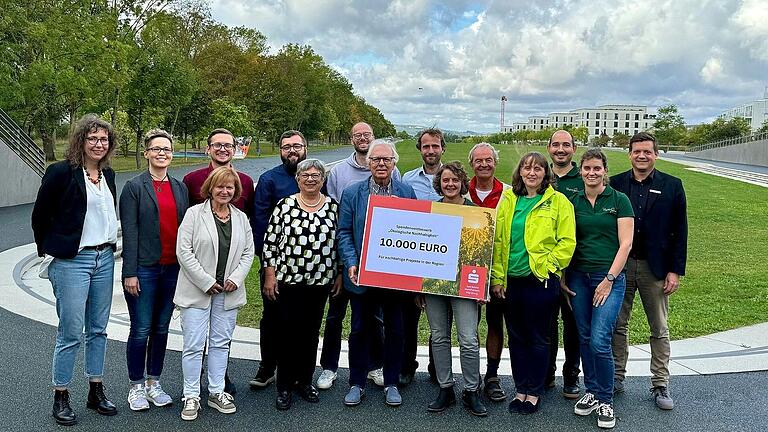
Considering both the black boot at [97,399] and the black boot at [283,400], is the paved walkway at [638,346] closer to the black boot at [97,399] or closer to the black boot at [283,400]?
the black boot at [283,400]

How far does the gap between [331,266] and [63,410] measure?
231cm

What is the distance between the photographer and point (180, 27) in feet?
172

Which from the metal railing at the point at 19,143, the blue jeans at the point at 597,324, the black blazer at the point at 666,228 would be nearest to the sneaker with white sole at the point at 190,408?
the blue jeans at the point at 597,324

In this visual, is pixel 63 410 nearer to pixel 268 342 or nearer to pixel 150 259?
pixel 150 259

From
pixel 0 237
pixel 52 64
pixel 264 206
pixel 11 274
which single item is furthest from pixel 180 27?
pixel 264 206

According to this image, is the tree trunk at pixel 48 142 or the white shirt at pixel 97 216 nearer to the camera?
the white shirt at pixel 97 216

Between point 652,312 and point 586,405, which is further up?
point 652,312

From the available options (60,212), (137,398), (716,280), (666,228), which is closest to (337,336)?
(137,398)

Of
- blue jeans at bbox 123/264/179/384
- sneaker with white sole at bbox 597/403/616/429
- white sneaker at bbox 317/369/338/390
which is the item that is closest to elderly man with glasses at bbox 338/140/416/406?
white sneaker at bbox 317/369/338/390

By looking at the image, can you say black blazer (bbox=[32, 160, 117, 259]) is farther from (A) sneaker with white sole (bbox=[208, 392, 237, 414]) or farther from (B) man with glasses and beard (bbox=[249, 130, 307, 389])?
(A) sneaker with white sole (bbox=[208, 392, 237, 414])

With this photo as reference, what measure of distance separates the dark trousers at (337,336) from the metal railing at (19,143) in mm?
18726

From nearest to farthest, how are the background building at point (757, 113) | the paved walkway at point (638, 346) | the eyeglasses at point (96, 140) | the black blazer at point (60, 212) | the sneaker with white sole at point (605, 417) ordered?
the black blazer at point (60, 212)
the eyeglasses at point (96, 140)
the sneaker with white sole at point (605, 417)
the paved walkway at point (638, 346)
the background building at point (757, 113)

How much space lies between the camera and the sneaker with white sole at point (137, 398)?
16.5 ft

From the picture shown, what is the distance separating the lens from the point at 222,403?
507 cm
